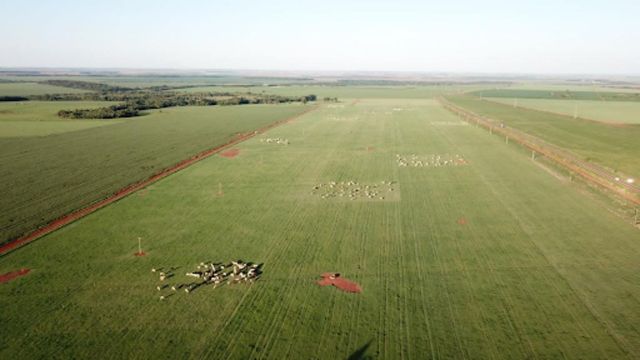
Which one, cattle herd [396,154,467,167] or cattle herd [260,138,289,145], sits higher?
cattle herd [396,154,467,167]

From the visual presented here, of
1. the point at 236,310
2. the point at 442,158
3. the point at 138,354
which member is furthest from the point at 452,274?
the point at 442,158

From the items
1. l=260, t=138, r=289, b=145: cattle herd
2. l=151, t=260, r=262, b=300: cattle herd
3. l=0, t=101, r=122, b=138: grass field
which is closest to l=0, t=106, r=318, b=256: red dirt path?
l=260, t=138, r=289, b=145: cattle herd

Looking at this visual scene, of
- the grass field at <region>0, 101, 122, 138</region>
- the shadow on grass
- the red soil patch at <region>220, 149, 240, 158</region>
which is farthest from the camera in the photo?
the grass field at <region>0, 101, 122, 138</region>

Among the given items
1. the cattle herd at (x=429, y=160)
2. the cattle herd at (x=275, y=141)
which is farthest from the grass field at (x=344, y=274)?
the cattle herd at (x=275, y=141)

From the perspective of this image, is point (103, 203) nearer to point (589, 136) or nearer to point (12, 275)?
point (12, 275)

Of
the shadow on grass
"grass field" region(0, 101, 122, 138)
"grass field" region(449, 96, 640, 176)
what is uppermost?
"grass field" region(449, 96, 640, 176)

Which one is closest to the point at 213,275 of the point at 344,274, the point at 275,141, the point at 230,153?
the point at 344,274

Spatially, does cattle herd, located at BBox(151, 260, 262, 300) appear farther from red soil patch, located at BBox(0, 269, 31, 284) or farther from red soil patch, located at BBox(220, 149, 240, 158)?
red soil patch, located at BBox(220, 149, 240, 158)
